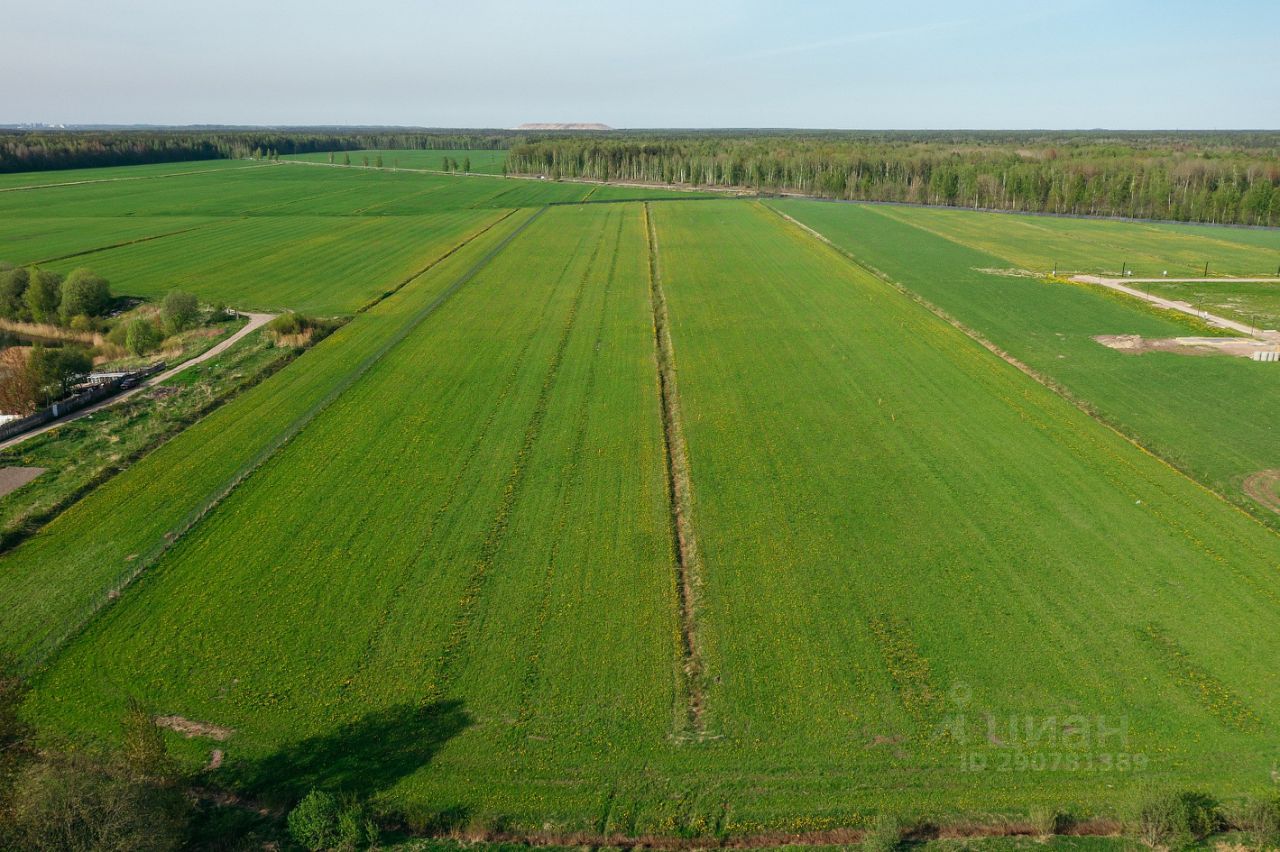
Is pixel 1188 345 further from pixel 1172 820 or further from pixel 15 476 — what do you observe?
pixel 15 476

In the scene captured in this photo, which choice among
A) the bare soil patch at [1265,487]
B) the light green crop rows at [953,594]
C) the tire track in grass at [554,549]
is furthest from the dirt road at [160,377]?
the bare soil patch at [1265,487]

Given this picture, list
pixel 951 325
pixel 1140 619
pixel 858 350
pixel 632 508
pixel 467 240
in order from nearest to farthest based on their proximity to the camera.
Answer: pixel 1140 619
pixel 632 508
pixel 858 350
pixel 951 325
pixel 467 240

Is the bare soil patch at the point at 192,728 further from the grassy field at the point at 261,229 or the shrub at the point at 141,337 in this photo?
the grassy field at the point at 261,229

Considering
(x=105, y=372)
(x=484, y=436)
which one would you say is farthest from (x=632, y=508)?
(x=105, y=372)

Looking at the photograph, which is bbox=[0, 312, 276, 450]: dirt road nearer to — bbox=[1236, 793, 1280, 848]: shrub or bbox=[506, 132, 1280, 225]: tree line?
bbox=[1236, 793, 1280, 848]: shrub

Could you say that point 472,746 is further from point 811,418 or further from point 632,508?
point 811,418

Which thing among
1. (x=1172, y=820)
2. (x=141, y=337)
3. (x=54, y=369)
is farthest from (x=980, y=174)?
(x=1172, y=820)
